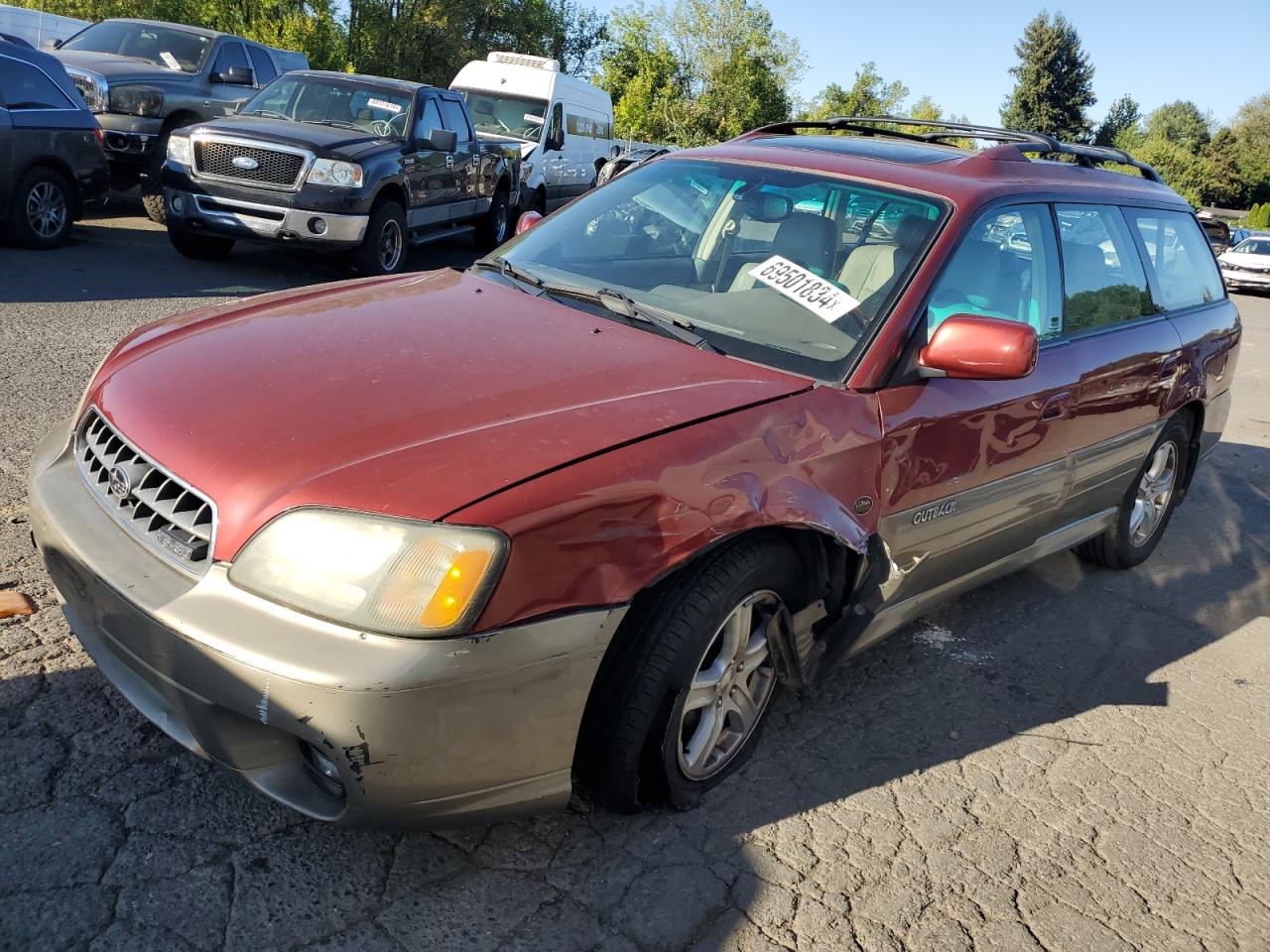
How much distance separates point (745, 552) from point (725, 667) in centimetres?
33

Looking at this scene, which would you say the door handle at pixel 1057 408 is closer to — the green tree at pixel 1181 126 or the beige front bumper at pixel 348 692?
the beige front bumper at pixel 348 692

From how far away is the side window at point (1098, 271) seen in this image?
154 inches

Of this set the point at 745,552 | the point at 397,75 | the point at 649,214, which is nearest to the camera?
the point at 745,552

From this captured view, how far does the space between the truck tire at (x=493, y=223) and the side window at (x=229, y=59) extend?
10.8ft

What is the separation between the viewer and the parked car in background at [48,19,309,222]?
11148mm

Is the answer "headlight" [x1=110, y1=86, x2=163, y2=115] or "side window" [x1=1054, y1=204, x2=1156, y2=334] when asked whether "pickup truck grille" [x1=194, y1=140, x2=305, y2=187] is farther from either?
"side window" [x1=1054, y1=204, x2=1156, y2=334]

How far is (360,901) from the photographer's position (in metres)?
2.35

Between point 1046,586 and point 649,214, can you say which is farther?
point 1046,586

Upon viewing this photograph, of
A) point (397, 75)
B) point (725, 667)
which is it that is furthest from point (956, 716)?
point (397, 75)

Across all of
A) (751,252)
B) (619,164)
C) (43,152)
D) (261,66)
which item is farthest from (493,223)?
(751,252)

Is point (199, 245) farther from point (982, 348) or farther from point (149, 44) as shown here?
point (982, 348)

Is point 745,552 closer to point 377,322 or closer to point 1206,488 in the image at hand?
point 377,322

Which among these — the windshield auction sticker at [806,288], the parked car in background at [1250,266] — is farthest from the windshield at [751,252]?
the parked car in background at [1250,266]

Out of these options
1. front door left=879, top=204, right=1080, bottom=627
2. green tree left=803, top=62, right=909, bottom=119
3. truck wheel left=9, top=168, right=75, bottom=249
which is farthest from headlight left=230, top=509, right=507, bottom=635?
green tree left=803, top=62, right=909, bottom=119
